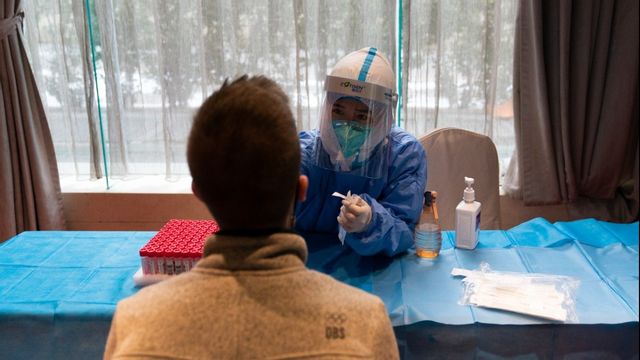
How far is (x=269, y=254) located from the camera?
728 mm

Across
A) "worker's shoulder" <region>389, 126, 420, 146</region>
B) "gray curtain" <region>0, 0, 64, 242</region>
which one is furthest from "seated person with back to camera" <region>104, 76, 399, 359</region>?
"gray curtain" <region>0, 0, 64, 242</region>

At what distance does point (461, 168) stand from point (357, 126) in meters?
0.79

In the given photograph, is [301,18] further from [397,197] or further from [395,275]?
[395,275]

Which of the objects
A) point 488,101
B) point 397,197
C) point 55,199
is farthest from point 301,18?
point 55,199

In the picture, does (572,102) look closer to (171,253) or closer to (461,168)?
(461,168)

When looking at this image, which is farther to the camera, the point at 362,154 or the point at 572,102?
the point at 572,102

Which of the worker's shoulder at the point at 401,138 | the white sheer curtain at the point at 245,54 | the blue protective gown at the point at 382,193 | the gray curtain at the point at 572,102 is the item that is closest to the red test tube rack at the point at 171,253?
the blue protective gown at the point at 382,193

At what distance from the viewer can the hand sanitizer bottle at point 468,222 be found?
161cm

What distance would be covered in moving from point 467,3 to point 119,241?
1.98 m

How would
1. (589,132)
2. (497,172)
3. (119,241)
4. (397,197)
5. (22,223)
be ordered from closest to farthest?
1. (397,197)
2. (119,241)
3. (497,172)
4. (589,132)
5. (22,223)

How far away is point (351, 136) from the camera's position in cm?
166

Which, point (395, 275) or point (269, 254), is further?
point (395, 275)

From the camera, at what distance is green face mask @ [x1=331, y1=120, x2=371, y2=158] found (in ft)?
5.44

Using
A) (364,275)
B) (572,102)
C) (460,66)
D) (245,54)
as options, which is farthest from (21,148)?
(572,102)
